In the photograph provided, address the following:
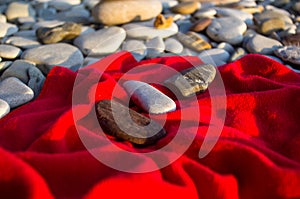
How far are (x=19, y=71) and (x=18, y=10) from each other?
129 centimetres

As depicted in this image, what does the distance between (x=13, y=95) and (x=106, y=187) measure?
96 cm

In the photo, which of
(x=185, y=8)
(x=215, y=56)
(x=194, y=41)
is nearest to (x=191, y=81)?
(x=215, y=56)

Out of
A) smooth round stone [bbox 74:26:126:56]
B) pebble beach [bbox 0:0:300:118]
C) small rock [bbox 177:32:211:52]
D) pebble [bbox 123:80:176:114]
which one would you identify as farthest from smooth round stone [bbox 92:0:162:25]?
pebble [bbox 123:80:176:114]

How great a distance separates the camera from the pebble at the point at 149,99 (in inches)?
63.4

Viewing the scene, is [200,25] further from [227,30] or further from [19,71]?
[19,71]

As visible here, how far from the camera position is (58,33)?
2.57 meters

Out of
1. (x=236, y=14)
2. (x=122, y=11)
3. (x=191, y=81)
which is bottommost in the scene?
(x=236, y=14)

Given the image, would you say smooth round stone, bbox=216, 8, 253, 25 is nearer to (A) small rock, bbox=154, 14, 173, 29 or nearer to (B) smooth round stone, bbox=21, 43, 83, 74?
(A) small rock, bbox=154, 14, 173, 29

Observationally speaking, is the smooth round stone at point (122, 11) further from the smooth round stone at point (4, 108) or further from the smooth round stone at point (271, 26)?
the smooth round stone at point (4, 108)

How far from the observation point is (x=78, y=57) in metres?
2.37

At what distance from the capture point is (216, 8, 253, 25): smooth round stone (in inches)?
122

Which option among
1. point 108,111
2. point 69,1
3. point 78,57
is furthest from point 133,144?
point 69,1

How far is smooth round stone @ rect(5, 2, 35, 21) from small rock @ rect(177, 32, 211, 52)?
140cm

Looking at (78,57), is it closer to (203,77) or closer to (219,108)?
(203,77)
